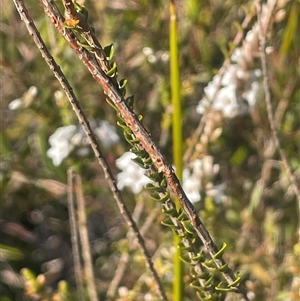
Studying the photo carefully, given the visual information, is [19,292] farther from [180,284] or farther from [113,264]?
[180,284]

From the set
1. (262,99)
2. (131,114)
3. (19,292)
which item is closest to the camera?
(131,114)

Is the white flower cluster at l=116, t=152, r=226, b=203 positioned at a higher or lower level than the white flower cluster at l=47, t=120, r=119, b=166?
lower

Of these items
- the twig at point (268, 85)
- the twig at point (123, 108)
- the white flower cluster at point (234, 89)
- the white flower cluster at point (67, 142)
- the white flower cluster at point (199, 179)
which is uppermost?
the white flower cluster at point (234, 89)

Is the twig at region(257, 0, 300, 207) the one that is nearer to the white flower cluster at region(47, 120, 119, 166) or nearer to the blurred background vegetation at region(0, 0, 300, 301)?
the blurred background vegetation at region(0, 0, 300, 301)

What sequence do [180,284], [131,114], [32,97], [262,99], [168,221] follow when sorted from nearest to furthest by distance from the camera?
[131,114]
[168,221]
[180,284]
[32,97]
[262,99]

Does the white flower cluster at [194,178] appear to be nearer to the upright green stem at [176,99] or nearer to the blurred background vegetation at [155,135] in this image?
the blurred background vegetation at [155,135]

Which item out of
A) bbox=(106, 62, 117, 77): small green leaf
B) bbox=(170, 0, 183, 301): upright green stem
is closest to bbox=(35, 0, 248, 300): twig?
bbox=(106, 62, 117, 77): small green leaf

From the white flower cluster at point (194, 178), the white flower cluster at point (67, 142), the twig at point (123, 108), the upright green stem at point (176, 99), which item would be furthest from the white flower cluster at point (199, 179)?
the twig at point (123, 108)

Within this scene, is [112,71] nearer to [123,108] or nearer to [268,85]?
[123,108]

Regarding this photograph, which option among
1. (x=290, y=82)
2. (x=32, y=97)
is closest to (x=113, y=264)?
(x=32, y=97)
